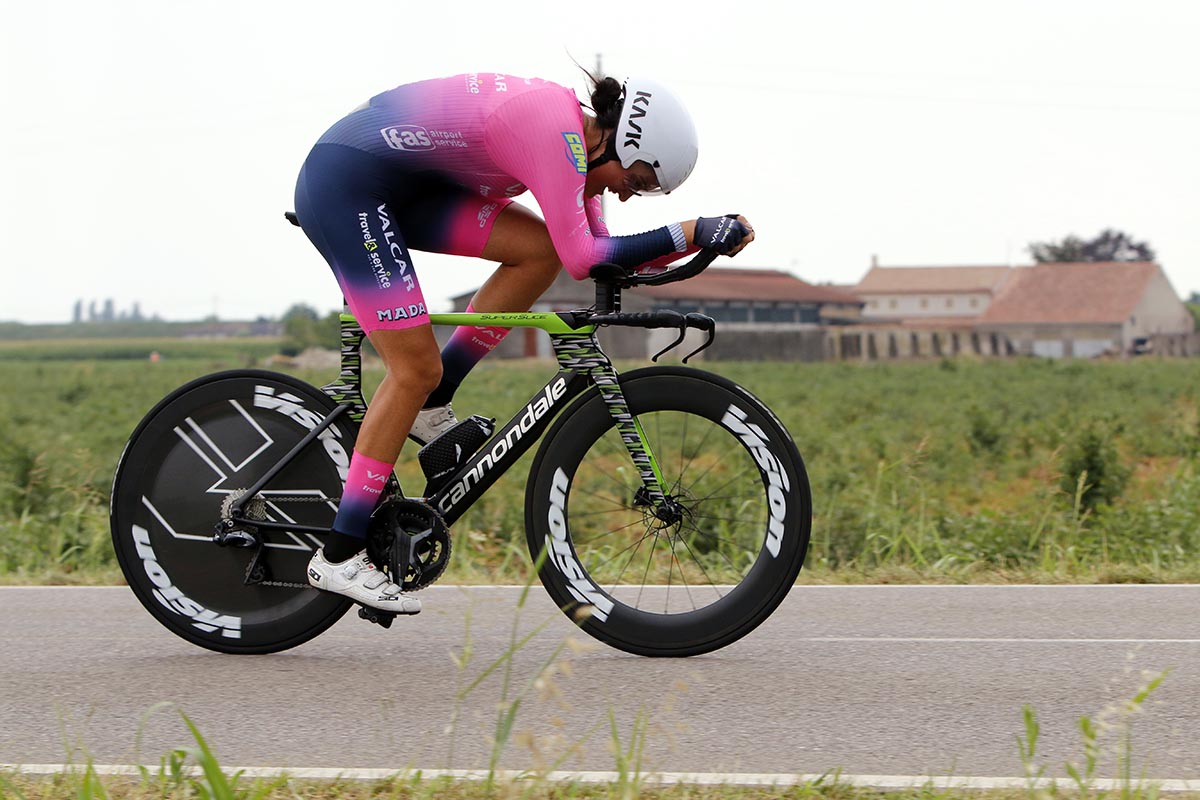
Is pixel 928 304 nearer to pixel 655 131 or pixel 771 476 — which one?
pixel 771 476

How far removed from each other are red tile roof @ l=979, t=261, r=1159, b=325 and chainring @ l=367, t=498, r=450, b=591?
87.9 meters

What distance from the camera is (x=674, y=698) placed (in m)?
3.93

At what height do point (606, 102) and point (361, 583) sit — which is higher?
point (606, 102)

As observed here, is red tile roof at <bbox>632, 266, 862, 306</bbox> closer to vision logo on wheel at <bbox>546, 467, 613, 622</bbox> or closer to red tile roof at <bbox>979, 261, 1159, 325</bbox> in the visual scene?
red tile roof at <bbox>979, 261, 1159, 325</bbox>

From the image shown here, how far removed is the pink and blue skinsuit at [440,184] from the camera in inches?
165

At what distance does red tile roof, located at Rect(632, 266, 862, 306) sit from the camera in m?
72.1

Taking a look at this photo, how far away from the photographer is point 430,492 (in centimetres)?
464

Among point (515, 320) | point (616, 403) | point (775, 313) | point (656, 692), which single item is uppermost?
point (775, 313)

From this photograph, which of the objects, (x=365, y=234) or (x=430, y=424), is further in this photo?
(x=430, y=424)

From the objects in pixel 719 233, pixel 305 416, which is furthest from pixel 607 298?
pixel 305 416

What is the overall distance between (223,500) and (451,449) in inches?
33.3

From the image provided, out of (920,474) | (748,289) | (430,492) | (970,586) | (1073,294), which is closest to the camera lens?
(430,492)

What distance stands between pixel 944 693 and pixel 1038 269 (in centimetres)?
9422

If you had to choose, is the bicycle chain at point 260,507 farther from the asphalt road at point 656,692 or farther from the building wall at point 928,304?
Answer: the building wall at point 928,304
